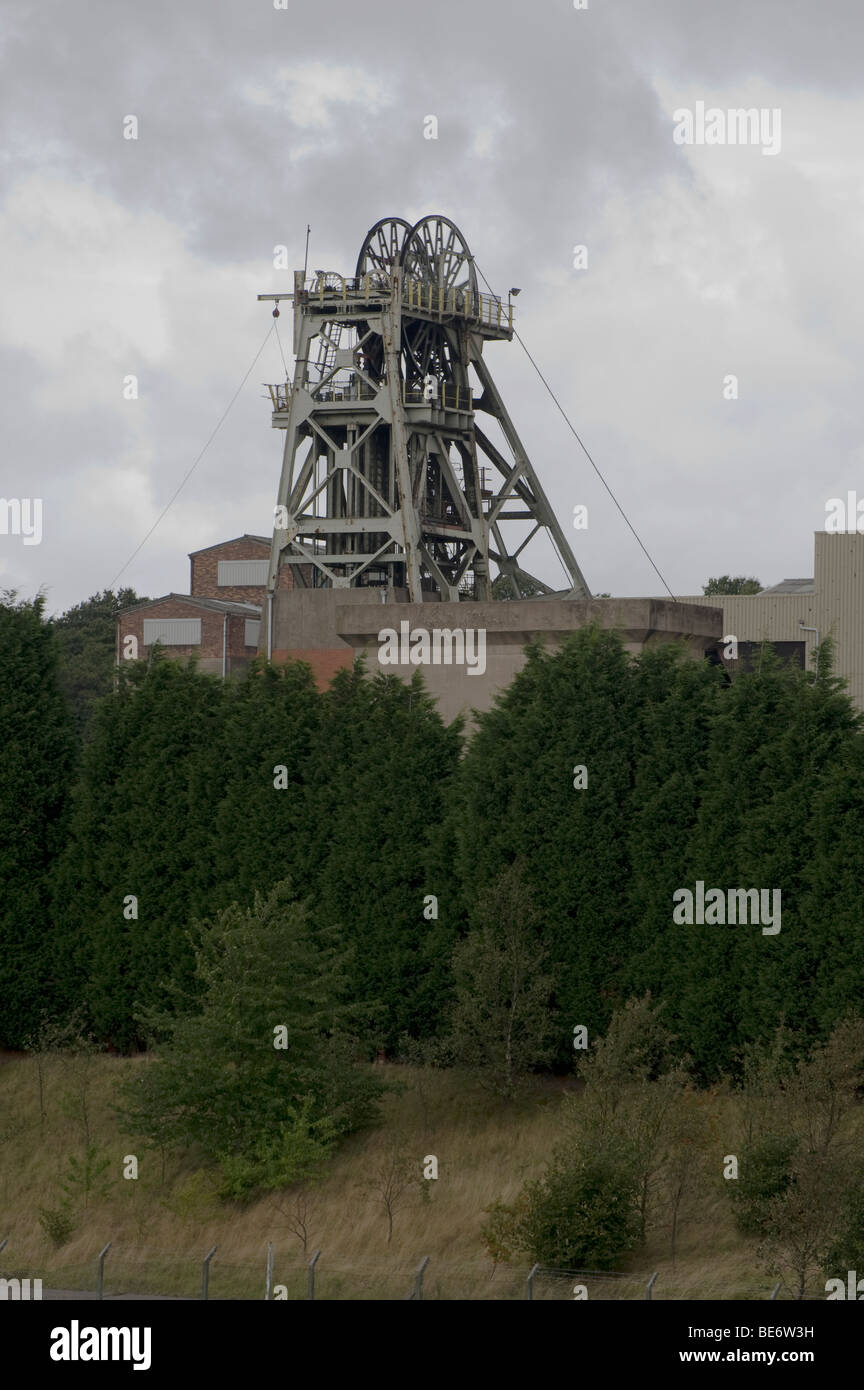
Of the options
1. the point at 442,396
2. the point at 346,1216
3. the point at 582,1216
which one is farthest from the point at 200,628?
the point at 582,1216

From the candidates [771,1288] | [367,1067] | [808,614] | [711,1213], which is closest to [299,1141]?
[367,1067]

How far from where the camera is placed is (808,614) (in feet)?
235

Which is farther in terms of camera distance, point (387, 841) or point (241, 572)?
point (241, 572)

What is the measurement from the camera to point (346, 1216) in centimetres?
2797

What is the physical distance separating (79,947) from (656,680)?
1313 cm

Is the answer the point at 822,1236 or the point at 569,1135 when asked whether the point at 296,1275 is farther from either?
the point at 822,1236

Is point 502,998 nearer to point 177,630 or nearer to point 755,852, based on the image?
point 755,852

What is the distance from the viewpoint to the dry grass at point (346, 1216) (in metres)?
24.1

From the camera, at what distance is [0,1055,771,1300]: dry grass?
2414cm

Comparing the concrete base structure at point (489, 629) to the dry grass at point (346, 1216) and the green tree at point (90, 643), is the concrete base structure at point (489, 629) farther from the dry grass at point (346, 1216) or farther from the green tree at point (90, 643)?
the green tree at point (90, 643)

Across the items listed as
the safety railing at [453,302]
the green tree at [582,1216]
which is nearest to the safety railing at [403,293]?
the safety railing at [453,302]

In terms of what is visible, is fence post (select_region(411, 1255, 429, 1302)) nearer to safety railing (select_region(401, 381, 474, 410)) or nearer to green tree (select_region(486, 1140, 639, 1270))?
green tree (select_region(486, 1140, 639, 1270))

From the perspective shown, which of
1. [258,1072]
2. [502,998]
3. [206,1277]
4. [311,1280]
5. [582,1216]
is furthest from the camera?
[502,998]

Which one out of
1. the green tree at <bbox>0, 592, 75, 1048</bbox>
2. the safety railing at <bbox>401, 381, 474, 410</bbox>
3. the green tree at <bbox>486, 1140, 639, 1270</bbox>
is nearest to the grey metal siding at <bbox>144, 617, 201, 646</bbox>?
the safety railing at <bbox>401, 381, 474, 410</bbox>
